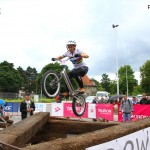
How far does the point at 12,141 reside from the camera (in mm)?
3000

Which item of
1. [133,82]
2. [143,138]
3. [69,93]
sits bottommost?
[143,138]

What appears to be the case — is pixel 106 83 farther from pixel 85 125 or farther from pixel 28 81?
pixel 85 125

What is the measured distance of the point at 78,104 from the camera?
7.73m

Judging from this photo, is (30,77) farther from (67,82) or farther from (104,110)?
(67,82)

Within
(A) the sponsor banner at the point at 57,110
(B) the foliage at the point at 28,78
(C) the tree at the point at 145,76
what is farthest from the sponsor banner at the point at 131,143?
(B) the foliage at the point at 28,78

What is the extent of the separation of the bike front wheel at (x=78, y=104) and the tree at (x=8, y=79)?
80.1m

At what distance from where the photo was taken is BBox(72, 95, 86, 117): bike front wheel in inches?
298

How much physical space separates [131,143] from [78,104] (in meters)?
4.48

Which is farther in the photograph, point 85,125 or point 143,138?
point 85,125

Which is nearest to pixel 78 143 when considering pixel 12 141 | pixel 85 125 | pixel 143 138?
pixel 12 141

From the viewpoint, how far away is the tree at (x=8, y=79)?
86.8 metres

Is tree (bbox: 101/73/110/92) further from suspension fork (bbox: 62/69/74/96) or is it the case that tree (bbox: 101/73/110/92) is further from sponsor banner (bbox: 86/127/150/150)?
sponsor banner (bbox: 86/127/150/150)

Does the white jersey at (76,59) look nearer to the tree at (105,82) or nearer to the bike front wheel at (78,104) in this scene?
the bike front wheel at (78,104)

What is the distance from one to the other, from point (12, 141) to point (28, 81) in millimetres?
113943
